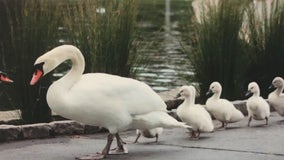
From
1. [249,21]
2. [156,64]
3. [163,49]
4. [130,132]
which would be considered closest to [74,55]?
[130,132]

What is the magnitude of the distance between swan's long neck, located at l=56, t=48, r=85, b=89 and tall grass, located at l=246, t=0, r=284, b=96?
4708mm

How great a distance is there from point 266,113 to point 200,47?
6.04 feet

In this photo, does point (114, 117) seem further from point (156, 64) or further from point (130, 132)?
point (156, 64)

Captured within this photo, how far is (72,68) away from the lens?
24.9ft

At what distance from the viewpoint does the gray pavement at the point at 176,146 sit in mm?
7570

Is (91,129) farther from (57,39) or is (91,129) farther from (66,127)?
(57,39)

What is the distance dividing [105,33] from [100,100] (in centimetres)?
274

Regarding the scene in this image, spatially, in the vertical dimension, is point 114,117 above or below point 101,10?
below

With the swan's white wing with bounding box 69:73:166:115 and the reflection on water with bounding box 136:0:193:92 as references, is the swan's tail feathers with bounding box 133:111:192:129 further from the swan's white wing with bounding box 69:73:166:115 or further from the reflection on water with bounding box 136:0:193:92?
the reflection on water with bounding box 136:0:193:92

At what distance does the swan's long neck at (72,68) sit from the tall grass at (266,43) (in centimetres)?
471

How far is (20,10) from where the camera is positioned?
10.4 m

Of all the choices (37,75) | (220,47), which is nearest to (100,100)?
(37,75)

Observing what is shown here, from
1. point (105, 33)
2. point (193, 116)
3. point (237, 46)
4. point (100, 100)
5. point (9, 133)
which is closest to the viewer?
point (100, 100)

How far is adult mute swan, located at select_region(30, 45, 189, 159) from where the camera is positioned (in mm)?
7215
